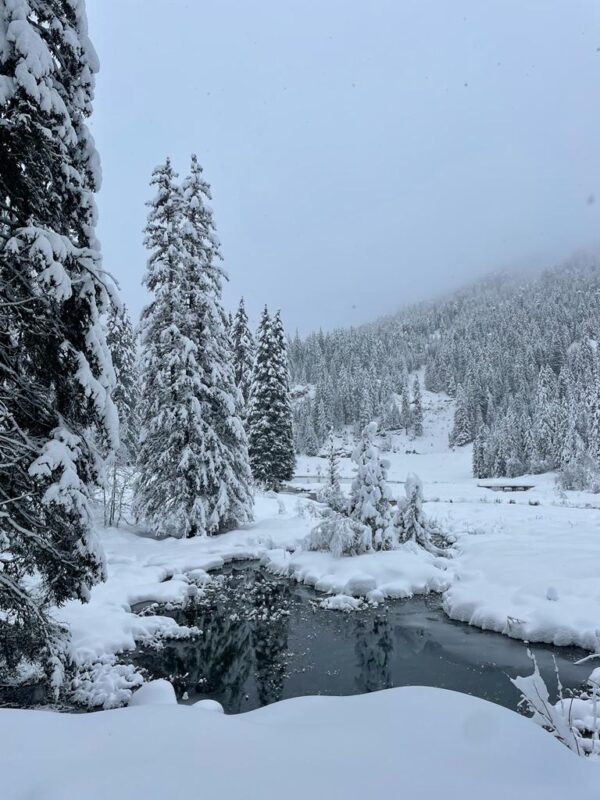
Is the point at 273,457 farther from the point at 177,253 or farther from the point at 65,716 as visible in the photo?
the point at 65,716

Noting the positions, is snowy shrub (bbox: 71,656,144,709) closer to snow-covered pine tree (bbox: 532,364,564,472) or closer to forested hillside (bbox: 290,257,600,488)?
forested hillside (bbox: 290,257,600,488)

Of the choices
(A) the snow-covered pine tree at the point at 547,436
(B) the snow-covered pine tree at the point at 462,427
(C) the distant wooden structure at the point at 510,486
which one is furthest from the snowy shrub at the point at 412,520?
(B) the snow-covered pine tree at the point at 462,427

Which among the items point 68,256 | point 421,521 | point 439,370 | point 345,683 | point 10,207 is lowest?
point 345,683

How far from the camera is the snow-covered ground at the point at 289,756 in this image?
8.87ft

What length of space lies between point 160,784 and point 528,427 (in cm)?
7482

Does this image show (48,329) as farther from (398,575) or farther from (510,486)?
(510,486)

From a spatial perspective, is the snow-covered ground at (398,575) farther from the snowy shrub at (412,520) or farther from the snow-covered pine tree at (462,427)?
the snow-covered pine tree at (462,427)

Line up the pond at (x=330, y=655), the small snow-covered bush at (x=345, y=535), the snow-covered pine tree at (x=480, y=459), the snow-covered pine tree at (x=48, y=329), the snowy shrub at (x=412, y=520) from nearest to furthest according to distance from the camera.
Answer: the snow-covered pine tree at (x=48, y=329) < the pond at (x=330, y=655) < the small snow-covered bush at (x=345, y=535) < the snowy shrub at (x=412, y=520) < the snow-covered pine tree at (x=480, y=459)

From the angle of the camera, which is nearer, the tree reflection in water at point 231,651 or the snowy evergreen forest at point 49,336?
the snowy evergreen forest at point 49,336

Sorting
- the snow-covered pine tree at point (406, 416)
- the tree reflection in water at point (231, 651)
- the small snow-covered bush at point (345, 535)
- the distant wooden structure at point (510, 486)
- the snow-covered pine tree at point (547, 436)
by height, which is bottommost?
the distant wooden structure at point (510, 486)

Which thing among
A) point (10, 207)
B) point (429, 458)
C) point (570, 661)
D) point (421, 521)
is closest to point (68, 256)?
point (10, 207)

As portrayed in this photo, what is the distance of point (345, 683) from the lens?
8.45 meters

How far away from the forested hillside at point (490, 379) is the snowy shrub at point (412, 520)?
3470 centimetres

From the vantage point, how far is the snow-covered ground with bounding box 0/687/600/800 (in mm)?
2705
